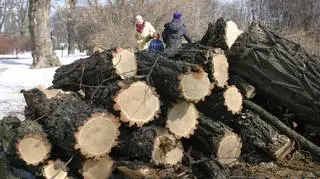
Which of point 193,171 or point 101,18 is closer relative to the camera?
point 193,171

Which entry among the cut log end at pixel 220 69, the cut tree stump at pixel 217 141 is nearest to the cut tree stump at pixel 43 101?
the cut tree stump at pixel 217 141

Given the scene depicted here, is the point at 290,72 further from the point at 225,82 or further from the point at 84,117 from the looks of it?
the point at 84,117

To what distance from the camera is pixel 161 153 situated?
558 cm

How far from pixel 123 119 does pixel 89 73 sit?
43.5 inches

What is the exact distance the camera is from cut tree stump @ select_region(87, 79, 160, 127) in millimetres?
5508

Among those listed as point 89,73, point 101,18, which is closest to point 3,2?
point 101,18

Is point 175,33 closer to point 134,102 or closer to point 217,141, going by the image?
point 217,141

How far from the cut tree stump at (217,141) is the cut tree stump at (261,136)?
15 cm

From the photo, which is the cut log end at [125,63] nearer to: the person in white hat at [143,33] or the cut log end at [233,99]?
the cut log end at [233,99]

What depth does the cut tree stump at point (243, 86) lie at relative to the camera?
6215 millimetres

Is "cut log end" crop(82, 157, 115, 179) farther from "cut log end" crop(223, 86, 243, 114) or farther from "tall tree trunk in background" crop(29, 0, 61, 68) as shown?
"tall tree trunk in background" crop(29, 0, 61, 68)

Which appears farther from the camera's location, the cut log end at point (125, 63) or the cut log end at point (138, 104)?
the cut log end at point (125, 63)

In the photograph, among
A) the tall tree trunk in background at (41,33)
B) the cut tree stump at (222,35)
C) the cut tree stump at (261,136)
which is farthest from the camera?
the tall tree trunk in background at (41,33)

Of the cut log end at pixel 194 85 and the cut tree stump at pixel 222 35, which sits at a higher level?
the cut tree stump at pixel 222 35
